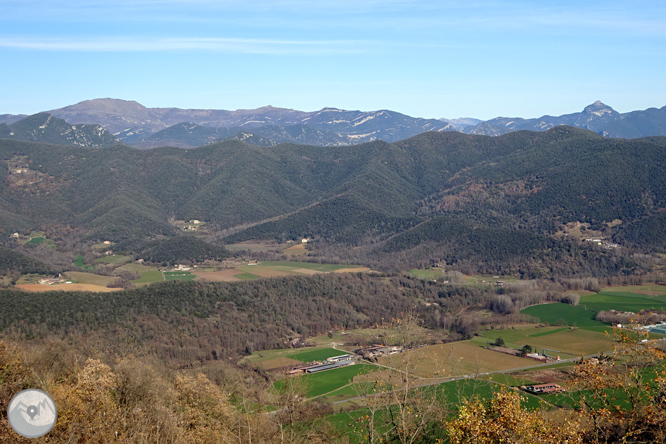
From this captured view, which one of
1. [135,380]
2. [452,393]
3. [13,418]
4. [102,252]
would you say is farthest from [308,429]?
[102,252]

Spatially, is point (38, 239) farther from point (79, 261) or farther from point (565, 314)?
point (565, 314)

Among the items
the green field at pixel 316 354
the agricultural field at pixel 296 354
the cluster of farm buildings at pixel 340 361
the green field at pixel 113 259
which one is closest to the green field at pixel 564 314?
the cluster of farm buildings at pixel 340 361

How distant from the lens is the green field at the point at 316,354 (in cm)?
8106

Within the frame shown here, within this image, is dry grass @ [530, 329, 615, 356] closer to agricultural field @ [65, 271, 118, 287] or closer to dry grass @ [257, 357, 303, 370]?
dry grass @ [257, 357, 303, 370]

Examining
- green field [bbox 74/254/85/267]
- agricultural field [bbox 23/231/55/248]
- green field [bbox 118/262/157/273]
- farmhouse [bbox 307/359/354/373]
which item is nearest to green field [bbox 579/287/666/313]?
farmhouse [bbox 307/359/354/373]

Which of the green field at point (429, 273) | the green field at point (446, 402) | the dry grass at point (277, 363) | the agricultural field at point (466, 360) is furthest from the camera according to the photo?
the green field at point (429, 273)

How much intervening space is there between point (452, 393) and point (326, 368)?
1810 cm

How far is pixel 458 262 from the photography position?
502 ft

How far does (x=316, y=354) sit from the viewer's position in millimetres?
83625

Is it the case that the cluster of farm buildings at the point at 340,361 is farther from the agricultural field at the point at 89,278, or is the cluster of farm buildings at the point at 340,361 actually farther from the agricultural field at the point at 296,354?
→ the agricultural field at the point at 89,278

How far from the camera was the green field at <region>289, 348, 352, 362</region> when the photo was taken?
81062mm

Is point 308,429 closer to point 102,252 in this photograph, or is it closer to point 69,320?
point 69,320

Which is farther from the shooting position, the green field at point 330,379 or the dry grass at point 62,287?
the dry grass at point 62,287

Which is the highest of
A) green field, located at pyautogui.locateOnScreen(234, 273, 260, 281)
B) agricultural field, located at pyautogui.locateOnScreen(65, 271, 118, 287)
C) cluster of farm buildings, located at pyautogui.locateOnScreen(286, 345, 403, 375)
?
agricultural field, located at pyautogui.locateOnScreen(65, 271, 118, 287)
